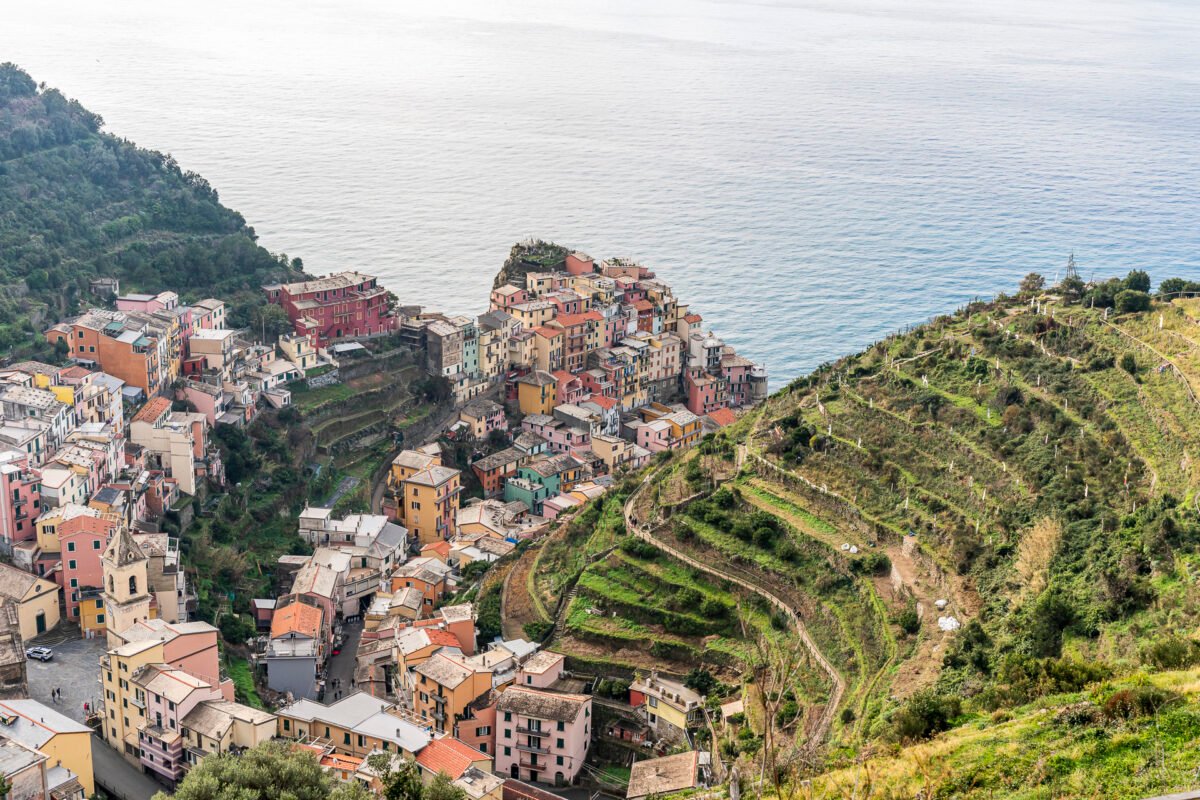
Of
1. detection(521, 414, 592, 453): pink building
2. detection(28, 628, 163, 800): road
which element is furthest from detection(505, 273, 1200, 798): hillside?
detection(28, 628, 163, 800): road

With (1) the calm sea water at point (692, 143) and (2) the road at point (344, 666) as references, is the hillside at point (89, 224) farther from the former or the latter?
(2) the road at point (344, 666)

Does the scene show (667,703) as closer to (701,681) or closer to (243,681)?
(701,681)

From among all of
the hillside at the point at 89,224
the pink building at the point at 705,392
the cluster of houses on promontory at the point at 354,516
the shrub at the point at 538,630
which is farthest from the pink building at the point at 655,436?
the shrub at the point at 538,630

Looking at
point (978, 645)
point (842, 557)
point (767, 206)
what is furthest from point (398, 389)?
point (767, 206)

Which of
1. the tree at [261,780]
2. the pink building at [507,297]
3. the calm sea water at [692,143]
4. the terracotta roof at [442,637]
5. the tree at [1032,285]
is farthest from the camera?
the calm sea water at [692,143]

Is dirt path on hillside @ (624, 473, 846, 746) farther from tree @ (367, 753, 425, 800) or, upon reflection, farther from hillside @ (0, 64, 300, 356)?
hillside @ (0, 64, 300, 356)

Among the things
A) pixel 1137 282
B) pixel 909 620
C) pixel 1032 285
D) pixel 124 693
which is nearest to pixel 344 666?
pixel 124 693

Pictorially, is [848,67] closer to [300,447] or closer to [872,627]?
[300,447]

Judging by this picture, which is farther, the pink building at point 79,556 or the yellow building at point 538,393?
the yellow building at point 538,393
